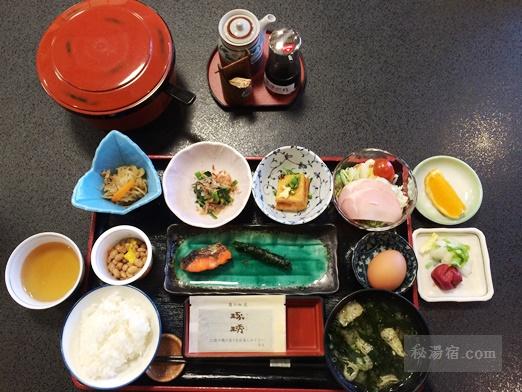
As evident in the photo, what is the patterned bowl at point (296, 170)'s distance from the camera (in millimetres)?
1688

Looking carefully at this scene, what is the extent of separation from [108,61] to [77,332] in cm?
100

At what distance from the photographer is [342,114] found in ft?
6.53

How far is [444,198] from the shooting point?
1828mm

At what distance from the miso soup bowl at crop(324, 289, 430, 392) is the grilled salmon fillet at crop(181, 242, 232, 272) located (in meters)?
0.46

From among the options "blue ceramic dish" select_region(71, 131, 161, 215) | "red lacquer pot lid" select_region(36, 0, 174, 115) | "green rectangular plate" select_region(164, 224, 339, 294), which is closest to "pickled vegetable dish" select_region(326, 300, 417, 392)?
"green rectangular plate" select_region(164, 224, 339, 294)

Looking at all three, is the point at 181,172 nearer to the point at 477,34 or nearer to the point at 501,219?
the point at 501,219

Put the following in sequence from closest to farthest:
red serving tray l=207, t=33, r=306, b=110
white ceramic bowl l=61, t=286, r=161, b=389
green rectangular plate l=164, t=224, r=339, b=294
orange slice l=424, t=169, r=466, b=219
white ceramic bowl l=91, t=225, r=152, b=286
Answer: white ceramic bowl l=61, t=286, r=161, b=389 < white ceramic bowl l=91, t=225, r=152, b=286 < green rectangular plate l=164, t=224, r=339, b=294 < orange slice l=424, t=169, r=466, b=219 < red serving tray l=207, t=33, r=306, b=110

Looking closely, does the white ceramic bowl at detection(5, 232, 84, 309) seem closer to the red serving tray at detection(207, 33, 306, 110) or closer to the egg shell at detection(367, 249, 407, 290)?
the red serving tray at detection(207, 33, 306, 110)

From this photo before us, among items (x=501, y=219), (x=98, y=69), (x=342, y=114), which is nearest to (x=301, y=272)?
(x=342, y=114)

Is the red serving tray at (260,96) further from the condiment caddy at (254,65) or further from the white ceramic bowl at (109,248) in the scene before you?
the white ceramic bowl at (109,248)

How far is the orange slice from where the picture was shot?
1813 mm

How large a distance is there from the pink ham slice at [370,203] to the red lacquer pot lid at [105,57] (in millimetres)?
845

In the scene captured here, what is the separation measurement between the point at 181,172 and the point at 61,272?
0.60 meters

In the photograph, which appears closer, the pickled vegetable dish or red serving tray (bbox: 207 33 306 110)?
the pickled vegetable dish
